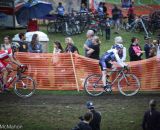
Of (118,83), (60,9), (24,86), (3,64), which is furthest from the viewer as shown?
(60,9)

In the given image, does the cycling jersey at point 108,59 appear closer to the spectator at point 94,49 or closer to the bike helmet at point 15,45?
the spectator at point 94,49

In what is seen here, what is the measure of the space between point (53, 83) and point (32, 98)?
1.52 metres

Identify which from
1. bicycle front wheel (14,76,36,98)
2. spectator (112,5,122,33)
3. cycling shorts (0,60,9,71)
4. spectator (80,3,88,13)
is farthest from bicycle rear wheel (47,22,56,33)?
bicycle front wheel (14,76,36,98)

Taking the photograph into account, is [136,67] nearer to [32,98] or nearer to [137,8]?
[32,98]

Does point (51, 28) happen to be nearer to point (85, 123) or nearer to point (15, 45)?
point (15, 45)

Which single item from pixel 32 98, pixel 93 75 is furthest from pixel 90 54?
pixel 32 98

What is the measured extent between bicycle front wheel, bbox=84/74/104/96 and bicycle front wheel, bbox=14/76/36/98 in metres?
1.69

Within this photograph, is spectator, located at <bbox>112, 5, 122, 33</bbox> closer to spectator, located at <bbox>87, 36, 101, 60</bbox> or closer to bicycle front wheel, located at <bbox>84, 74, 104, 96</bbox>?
spectator, located at <bbox>87, 36, 101, 60</bbox>

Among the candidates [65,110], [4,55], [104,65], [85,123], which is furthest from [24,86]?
[85,123]

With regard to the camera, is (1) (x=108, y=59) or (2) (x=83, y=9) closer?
(1) (x=108, y=59)

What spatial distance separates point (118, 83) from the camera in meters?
16.9

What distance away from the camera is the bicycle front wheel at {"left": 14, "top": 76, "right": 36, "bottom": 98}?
16.7 meters

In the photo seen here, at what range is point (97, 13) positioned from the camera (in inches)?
Result: 1298

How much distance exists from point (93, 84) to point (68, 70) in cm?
148
